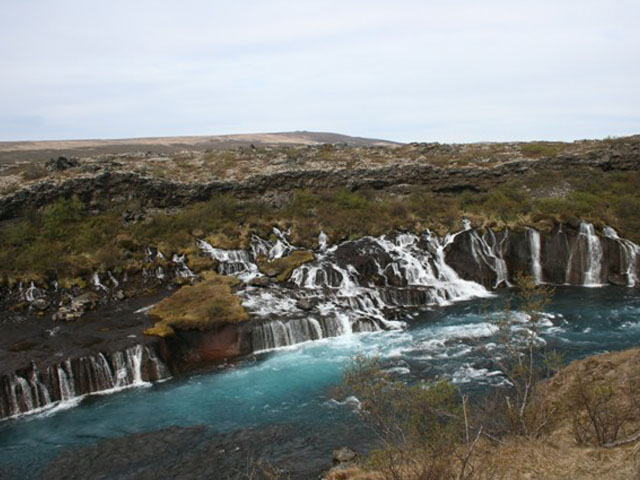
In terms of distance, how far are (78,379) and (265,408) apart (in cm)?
742

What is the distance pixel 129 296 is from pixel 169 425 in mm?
12180

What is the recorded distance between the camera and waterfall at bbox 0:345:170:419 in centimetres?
1701

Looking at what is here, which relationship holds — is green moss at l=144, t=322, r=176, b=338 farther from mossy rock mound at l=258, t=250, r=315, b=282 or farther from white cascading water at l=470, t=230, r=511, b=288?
white cascading water at l=470, t=230, r=511, b=288

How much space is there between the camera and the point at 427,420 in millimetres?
10859

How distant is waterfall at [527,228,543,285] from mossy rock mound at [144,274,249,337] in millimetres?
18182

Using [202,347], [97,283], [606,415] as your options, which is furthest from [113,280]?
[606,415]

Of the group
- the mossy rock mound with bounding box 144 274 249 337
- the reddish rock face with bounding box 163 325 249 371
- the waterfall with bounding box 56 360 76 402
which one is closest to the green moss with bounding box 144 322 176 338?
the mossy rock mound with bounding box 144 274 249 337

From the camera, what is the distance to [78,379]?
18.1 metres

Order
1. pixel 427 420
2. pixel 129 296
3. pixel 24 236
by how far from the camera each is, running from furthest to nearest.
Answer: pixel 24 236
pixel 129 296
pixel 427 420

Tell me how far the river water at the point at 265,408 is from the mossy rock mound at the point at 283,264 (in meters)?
6.57

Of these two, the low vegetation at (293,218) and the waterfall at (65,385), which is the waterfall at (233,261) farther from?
the waterfall at (65,385)

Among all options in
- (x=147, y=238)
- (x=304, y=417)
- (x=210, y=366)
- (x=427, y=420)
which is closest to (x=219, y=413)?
(x=304, y=417)

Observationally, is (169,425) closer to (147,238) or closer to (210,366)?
(210,366)

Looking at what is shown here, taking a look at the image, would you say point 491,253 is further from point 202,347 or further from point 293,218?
point 202,347
